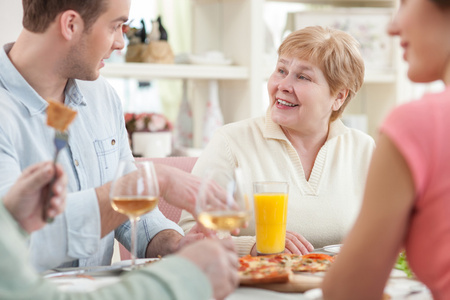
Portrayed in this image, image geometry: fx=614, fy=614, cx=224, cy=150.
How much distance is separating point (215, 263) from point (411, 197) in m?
0.32

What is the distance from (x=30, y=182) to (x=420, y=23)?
0.70m

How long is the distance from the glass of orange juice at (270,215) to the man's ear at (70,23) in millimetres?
638

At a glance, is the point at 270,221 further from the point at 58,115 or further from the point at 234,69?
the point at 234,69

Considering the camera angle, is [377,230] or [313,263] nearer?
[377,230]

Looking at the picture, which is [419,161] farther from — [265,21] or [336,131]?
[265,21]

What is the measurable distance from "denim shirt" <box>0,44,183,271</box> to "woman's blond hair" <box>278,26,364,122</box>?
2.05ft

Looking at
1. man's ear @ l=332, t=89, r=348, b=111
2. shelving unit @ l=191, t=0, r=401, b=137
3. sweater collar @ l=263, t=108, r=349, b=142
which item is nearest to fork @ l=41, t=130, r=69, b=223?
sweater collar @ l=263, t=108, r=349, b=142

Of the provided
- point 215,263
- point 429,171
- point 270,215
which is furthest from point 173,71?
point 429,171

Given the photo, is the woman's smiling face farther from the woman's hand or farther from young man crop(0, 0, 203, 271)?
the woman's hand

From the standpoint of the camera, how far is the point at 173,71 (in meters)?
3.32

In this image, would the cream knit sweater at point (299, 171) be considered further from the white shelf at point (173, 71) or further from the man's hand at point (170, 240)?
the white shelf at point (173, 71)

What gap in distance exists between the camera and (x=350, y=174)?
2135 millimetres

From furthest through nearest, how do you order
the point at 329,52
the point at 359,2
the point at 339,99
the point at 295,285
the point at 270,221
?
the point at 359,2 < the point at 339,99 < the point at 329,52 < the point at 270,221 < the point at 295,285

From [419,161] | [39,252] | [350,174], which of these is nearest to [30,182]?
[39,252]
